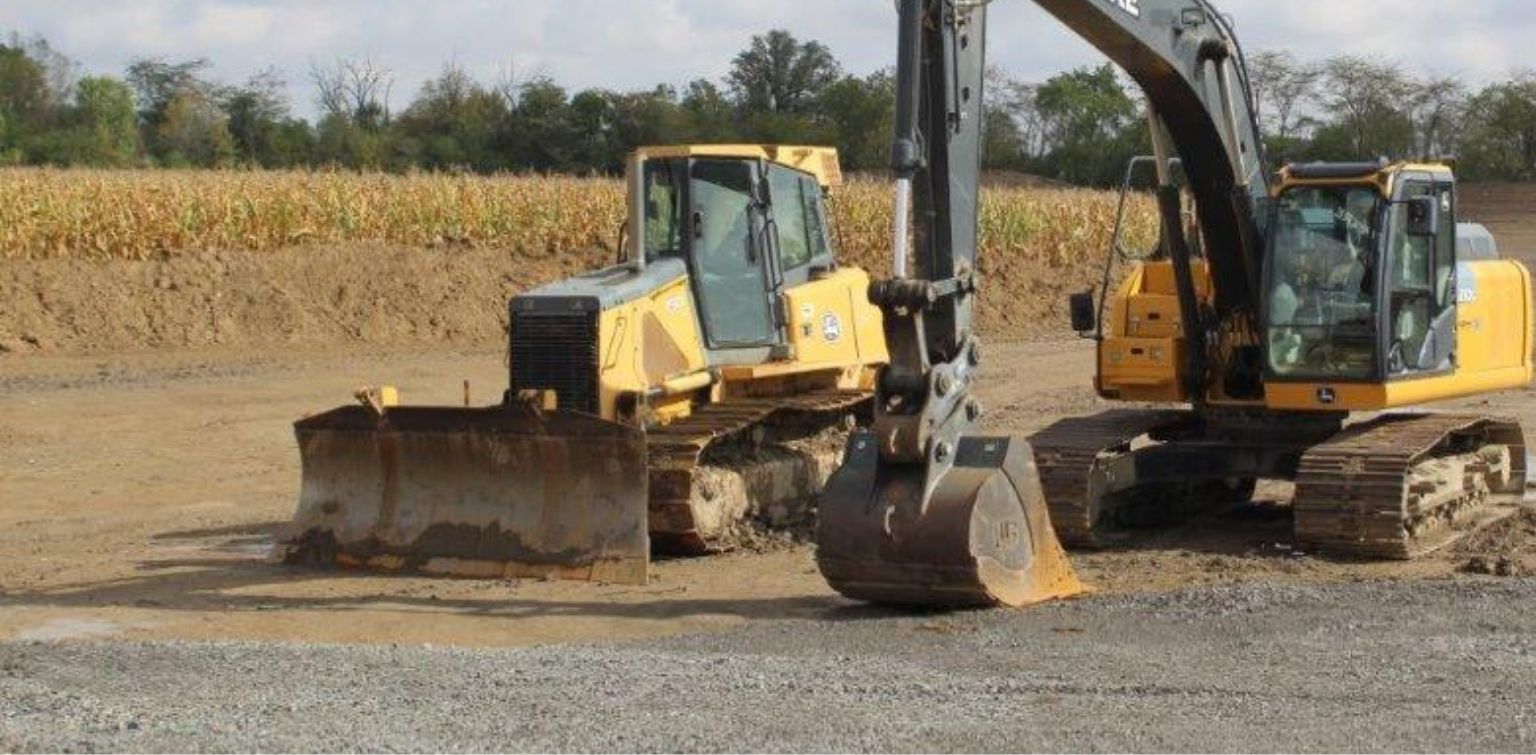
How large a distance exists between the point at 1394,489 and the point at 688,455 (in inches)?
159

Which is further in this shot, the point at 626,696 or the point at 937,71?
the point at 937,71

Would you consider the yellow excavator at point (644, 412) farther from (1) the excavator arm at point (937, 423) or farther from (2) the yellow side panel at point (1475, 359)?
(2) the yellow side panel at point (1475, 359)

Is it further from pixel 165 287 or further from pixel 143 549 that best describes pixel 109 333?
pixel 143 549

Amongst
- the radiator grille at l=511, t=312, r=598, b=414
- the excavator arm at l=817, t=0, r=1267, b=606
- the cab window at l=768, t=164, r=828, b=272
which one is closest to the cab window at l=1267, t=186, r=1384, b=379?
the excavator arm at l=817, t=0, r=1267, b=606

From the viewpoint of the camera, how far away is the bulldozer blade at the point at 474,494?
1194 cm

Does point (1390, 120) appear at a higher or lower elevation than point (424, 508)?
higher

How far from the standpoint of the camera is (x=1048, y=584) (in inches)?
420

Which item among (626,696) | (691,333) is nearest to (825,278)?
(691,333)

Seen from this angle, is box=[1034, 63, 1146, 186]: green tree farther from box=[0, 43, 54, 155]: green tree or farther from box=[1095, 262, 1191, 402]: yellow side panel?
box=[1095, 262, 1191, 402]: yellow side panel

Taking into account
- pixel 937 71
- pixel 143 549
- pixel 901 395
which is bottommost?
pixel 143 549

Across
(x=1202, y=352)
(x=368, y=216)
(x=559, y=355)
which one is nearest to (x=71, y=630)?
(x=559, y=355)

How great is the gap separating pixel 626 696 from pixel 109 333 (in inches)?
825

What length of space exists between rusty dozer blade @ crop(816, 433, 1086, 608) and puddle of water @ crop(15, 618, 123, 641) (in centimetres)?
361

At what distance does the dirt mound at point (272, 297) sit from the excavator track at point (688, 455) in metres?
15.9
